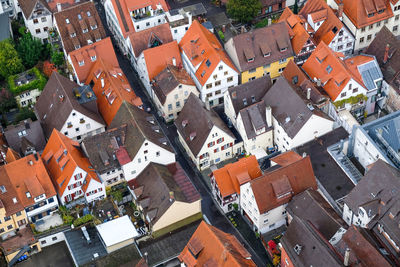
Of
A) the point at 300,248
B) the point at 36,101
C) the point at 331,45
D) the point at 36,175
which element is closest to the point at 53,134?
the point at 36,175

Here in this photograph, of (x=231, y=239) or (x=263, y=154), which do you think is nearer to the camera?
(x=231, y=239)

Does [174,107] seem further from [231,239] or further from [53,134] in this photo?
[231,239]

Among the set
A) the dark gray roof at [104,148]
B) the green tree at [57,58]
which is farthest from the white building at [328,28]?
the green tree at [57,58]

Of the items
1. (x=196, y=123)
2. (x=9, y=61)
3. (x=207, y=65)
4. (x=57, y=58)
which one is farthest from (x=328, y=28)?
(x=9, y=61)

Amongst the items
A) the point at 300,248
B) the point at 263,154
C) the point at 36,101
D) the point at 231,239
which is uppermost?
the point at 36,101

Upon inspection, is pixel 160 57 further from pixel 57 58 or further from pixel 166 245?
pixel 166 245

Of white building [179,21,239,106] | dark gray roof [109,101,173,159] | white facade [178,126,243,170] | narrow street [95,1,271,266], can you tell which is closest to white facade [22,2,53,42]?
narrow street [95,1,271,266]

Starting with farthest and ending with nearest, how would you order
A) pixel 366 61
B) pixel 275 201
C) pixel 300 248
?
pixel 366 61
pixel 275 201
pixel 300 248

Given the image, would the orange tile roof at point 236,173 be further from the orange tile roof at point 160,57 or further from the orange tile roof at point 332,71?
the orange tile roof at point 160,57
